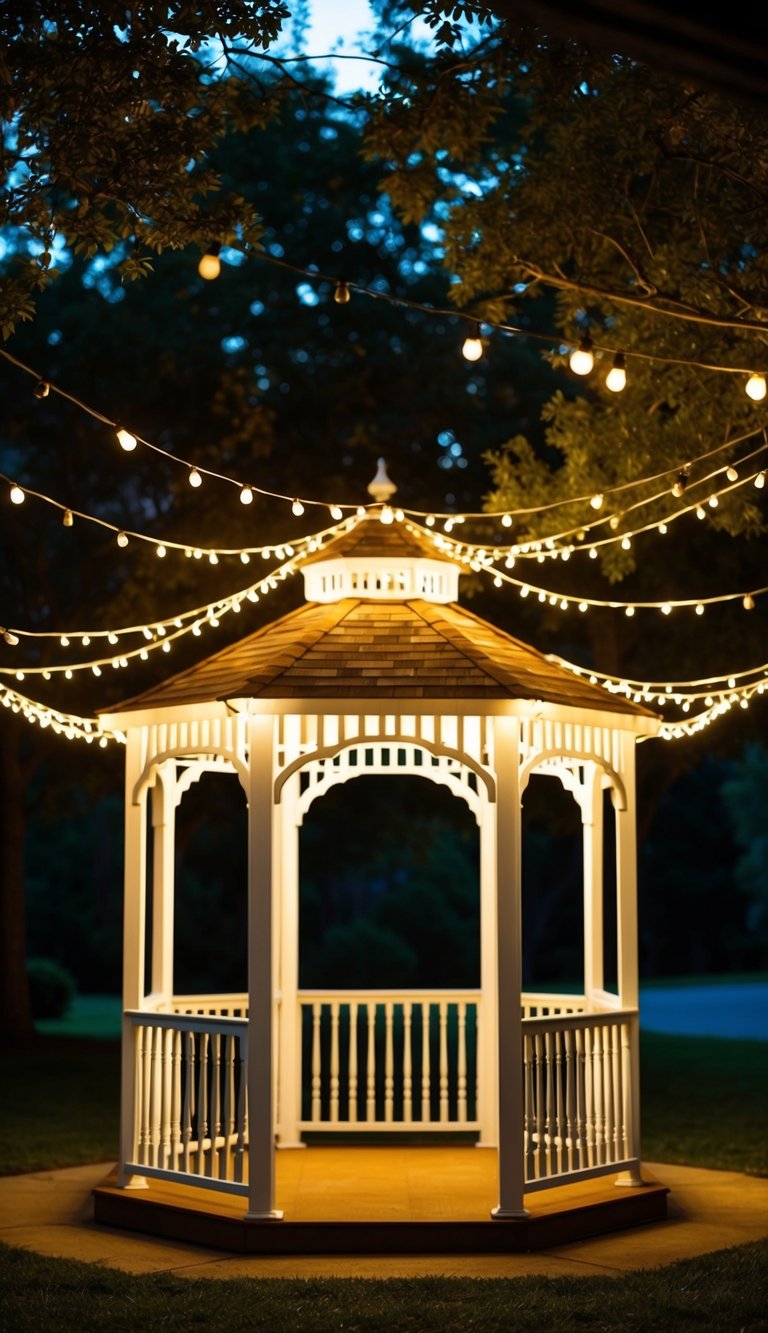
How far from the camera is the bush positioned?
2631cm

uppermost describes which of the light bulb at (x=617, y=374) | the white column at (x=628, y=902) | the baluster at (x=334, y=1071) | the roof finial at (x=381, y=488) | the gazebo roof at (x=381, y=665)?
the roof finial at (x=381, y=488)

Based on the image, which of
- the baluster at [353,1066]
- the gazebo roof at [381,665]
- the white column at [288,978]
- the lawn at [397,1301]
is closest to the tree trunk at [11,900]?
the white column at [288,978]

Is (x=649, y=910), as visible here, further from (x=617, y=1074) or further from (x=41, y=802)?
(x=617, y=1074)

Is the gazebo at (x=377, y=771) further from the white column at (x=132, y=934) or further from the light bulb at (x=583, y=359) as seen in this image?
the light bulb at (x=583, y=359)

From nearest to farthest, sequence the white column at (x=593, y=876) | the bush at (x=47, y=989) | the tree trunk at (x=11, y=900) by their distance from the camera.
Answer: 1. the white column at (x=593, y=876)
2. the tree trunk at (x=11, y=900)
3. the bush at (x=47, y=989)

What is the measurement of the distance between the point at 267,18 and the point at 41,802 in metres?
13.7

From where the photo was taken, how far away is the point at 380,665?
9.06 meters

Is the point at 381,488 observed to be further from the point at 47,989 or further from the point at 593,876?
the point at 47,989

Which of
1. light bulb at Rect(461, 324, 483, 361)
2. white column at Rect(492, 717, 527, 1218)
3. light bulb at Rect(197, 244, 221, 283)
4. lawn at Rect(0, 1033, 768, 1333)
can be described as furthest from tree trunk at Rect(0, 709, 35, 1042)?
light bulb at Rect(197, 244, 221, 283)

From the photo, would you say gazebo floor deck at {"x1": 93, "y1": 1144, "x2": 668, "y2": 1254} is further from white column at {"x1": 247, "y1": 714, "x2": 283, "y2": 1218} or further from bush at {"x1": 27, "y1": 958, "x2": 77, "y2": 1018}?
bush at {"x1": 27, "y1": 958, "x2": 77, "y2": 1018}

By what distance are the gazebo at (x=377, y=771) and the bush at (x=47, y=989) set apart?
15977 mm

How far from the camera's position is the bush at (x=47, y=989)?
26.3 meters

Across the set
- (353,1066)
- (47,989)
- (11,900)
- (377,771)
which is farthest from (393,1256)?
(47,989)

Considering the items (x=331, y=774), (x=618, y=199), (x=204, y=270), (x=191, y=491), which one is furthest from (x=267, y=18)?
(x=191, y=491)
